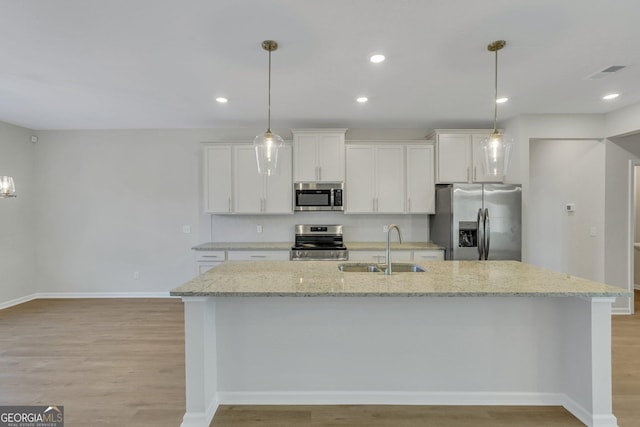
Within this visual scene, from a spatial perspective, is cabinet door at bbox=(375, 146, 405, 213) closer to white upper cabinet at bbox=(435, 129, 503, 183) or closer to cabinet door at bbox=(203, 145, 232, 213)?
white upper cabinet at bbox=(435, 129, 503, 183)

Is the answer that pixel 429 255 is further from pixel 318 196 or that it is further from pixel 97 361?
pixel 97 361

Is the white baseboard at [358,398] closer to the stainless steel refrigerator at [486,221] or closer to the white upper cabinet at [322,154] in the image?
the stainless steel refrigerator at [486,221]

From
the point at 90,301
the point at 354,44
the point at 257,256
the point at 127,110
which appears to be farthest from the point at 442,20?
the point at 90,301

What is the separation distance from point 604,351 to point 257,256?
145 inches

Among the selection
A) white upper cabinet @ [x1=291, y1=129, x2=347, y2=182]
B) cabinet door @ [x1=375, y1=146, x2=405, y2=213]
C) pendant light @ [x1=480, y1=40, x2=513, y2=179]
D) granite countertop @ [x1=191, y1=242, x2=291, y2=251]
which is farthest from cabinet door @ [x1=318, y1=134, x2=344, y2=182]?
pendant light @ [x1=480, y1=40, x2=513, y2=179]

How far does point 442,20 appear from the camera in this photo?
7.21 ft

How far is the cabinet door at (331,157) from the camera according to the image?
15.4 feet

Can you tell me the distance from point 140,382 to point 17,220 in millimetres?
3954

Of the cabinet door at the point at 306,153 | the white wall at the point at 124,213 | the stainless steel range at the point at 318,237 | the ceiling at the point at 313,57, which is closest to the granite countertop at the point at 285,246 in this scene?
the stainless steel range at the point at 318,237

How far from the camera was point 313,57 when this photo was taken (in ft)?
8.94

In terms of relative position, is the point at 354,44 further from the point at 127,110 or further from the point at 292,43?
the point at 127,110

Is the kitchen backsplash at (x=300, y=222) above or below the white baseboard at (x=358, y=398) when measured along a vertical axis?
above

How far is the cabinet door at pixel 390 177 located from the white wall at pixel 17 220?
531 centimetres

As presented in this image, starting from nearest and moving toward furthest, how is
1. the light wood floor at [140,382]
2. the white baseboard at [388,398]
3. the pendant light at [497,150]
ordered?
1. the light wood floor at [140,382]
2. the white baseboard at [388,398]
3. the pendant light at [497,150]
